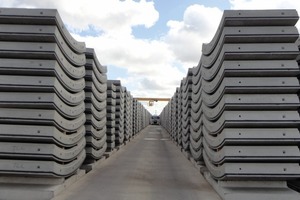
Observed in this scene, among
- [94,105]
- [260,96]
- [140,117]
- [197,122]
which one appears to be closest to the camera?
[260,96]

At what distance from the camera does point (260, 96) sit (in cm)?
466

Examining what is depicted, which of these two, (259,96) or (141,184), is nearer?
(259,96)

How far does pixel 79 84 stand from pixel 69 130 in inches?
37.1

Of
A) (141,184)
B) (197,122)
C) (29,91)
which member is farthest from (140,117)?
(29,91)

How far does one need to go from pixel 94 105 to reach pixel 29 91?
2.70 metres

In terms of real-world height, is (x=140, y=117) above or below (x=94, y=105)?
above

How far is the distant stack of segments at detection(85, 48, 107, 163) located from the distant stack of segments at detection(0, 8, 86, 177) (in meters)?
2.20

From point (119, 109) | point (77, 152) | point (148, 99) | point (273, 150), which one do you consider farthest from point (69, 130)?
point (148, 99)

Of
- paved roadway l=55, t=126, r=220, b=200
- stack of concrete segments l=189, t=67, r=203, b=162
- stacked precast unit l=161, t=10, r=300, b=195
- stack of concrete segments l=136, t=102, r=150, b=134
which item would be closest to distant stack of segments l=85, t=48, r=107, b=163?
paved roadway l=55, t=126, r=220, b=200

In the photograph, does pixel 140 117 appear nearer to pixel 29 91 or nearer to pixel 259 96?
pixel 29 91

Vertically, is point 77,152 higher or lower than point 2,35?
lower

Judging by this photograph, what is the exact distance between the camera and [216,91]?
17.3 ft

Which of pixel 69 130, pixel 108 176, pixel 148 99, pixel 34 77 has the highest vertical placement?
pixel 148 99

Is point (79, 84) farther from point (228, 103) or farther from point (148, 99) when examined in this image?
point (148, 99)
